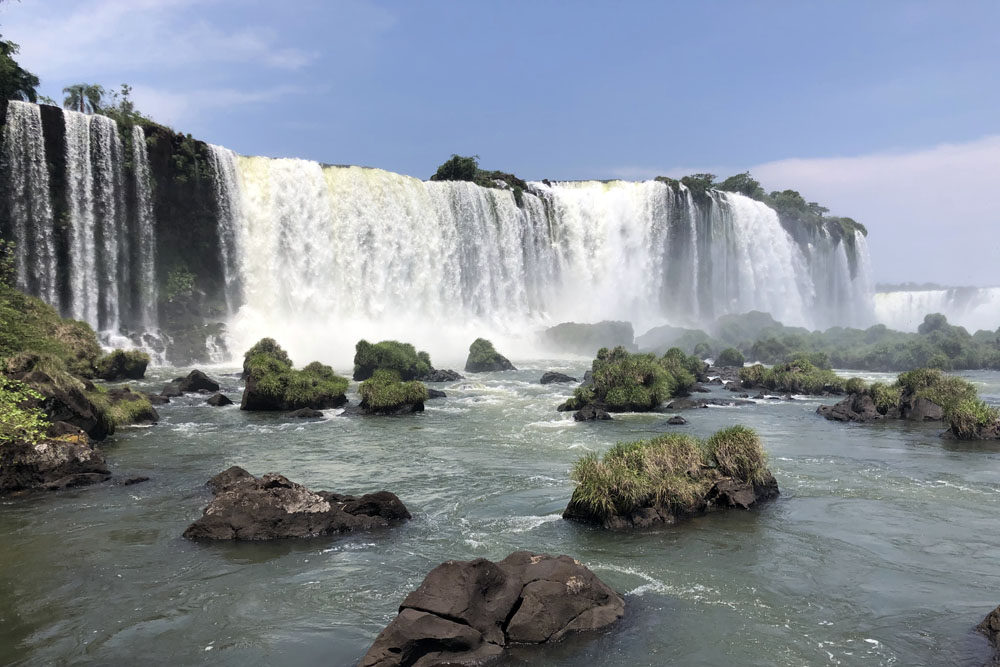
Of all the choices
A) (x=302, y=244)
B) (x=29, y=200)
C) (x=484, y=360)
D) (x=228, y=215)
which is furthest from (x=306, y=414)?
(x=228, y=215)

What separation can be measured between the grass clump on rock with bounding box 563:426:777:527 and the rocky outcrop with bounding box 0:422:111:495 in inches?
377

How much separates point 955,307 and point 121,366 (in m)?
99.0

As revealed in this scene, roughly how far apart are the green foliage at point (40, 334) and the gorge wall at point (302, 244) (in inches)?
516

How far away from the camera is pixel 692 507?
12242 mm

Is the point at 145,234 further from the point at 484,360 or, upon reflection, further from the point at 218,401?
the point at 218,401

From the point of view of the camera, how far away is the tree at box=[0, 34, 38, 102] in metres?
42.3

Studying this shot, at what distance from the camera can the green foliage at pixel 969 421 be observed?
19828 mm

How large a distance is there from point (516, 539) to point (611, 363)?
Result: 60.6 feet

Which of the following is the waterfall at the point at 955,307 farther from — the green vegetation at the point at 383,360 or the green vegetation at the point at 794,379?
the green vegetation at the point at 383,360

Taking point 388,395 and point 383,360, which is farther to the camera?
point 383,360

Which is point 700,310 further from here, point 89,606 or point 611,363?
point 89,606

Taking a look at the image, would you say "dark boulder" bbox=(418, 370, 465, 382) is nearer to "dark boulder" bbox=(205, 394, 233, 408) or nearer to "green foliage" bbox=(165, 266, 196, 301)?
"dark boulder" bbox=(205, 394, 233, 408)

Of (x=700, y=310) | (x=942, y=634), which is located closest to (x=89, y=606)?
(x=942, y=634)

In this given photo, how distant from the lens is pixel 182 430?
68.2 feet
